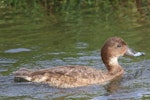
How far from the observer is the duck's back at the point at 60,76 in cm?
1141

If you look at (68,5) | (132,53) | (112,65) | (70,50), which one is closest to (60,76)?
(112,65)

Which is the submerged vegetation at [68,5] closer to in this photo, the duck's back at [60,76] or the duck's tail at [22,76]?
the duck's back at [60,76]

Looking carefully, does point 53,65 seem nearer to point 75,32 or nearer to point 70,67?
point 70,67

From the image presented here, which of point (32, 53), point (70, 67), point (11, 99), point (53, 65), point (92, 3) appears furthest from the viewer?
point (92, 3)

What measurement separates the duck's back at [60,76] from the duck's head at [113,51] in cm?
83

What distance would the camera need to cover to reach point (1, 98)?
10.5 metres

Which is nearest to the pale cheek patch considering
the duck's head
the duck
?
the duck's head

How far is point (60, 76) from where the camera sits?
1142 centimetres

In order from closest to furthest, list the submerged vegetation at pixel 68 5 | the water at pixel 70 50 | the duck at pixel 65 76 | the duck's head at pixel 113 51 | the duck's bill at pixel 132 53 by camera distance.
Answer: the water at pixel 70 50, the duck at pixel 65 76, the duck's head at pixel 113 51, the duck's bill at pixel 132 53, the submerged vegetation at pixel 68 5

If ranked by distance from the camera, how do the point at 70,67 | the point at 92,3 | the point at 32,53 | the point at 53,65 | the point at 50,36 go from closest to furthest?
the point at 70,67
the point at 53,65
the point at 32,53
the point at 50,36
the point at 92,3

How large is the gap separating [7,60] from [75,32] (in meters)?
3.02

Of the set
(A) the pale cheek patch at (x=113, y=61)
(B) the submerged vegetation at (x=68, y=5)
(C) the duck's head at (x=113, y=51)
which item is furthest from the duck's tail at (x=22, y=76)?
(B) the submerged vegetation at (x=68, y=5)

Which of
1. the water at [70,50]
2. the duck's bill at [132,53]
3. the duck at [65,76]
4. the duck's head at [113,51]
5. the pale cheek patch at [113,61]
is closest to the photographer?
the water at [70,50]

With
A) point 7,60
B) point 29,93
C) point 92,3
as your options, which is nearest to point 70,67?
point 29,93
